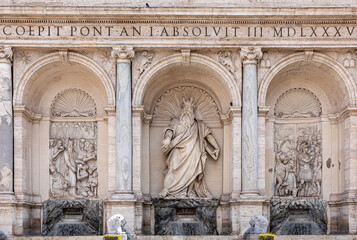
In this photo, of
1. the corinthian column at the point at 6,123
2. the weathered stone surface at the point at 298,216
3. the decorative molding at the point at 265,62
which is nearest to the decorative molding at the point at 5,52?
the corinthian column at the point at 6,123

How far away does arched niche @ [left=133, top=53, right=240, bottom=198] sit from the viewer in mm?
23594

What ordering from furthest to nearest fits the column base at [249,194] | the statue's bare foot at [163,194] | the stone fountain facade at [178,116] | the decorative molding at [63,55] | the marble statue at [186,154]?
1. the marble statue at [186,154]
2. the statue's bare foot at [163,194]
3. the decorative molding at [63,55]
4. the stone fountain facade at [178,116]
5. the column base at [249,194]

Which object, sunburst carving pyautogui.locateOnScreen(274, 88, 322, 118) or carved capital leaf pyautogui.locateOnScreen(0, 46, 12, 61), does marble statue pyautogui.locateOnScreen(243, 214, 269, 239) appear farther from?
carved capital leaf pyautogui.locateOnScreen(0, 46, 12, 61)

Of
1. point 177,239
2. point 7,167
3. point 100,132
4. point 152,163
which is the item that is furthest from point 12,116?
point 177,239

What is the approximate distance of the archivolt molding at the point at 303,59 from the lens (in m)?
23.2

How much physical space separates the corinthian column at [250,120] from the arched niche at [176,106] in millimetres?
772

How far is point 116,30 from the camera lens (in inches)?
905

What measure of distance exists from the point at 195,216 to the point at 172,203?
98 centimetres

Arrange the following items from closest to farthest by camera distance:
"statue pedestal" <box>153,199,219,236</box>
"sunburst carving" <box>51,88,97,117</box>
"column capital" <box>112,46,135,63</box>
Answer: "column capital" <box>112,46,135,63</box>, "statue pedestal" <box>153,199,219,236</box>, "sunburst carving" <box>51,88,97,117</box>

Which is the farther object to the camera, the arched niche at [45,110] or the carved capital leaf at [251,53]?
the arched niche at [45,110]

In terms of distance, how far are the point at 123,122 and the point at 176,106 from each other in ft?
9.86

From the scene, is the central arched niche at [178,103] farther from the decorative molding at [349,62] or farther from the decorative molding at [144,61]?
the decorative molding at [349,62]

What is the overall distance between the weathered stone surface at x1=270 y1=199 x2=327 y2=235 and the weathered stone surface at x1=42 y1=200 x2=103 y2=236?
20.6 ft

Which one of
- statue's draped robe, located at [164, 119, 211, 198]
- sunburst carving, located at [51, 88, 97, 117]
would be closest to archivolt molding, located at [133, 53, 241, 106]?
statue's draped robe, located at [164, 119, 211, 198]
